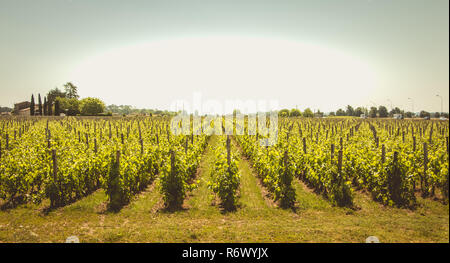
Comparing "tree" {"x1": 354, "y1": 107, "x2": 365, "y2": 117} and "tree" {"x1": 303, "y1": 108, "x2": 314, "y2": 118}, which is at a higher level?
"tree" {"x1": 354, "y1": 107, "x2": 365, "y2": 117}

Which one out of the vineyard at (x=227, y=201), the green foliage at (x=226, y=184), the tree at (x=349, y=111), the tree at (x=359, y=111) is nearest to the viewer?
the vineyard at (x=227, y=201)

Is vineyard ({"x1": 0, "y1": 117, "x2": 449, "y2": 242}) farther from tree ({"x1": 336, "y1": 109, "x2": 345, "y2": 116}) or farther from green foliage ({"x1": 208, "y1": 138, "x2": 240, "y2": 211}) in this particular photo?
tree ({"x1": 336, "y1": 109, "x2": 345, "y2": 116})

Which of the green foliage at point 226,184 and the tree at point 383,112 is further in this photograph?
the tree at point 383,112

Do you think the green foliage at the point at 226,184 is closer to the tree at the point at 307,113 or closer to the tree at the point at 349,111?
the tree at the point at 307,113

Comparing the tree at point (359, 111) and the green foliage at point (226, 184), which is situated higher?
the tree at point (359, 111)

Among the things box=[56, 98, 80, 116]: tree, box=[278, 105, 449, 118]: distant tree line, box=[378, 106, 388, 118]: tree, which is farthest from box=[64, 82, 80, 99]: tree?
box=[378, 106, 388, 118]: tree

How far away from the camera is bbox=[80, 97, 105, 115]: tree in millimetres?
65438

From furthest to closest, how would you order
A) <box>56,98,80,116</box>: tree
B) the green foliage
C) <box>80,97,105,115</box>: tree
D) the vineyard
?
1. <box>80,97,105,115</box>: tree
2. <box>56,98,80,116</box>: tree
3. the green foliage
4. the vineyard

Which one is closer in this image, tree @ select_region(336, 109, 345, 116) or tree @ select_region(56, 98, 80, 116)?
tree @ select_region(56, 98, 80, 116)

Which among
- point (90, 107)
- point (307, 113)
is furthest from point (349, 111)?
point (90, 107)

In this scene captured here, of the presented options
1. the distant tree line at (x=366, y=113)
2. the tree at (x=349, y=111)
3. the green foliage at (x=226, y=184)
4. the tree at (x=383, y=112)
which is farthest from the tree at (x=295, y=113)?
the green foliage at (x=226, y=184)

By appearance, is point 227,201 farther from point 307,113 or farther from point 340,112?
point 340,112

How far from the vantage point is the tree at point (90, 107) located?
2576 inches

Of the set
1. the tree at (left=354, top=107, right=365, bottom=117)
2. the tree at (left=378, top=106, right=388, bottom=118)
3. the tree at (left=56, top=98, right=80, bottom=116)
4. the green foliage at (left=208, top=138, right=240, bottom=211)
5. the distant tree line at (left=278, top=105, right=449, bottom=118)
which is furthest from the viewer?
the tree at (left=354, top=107, right=365, bottom=117)
